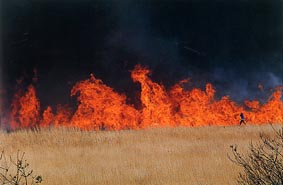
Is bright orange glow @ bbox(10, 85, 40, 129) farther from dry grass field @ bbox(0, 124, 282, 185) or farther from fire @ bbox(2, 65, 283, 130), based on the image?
dry grass field @ bbox(0, 124, 282, 185)

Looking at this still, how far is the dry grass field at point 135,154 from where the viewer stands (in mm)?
11500

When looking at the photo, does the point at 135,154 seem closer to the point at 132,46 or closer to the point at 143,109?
the point at 143,109

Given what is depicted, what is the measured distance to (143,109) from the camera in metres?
25.4

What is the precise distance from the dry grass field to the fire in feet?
17.0

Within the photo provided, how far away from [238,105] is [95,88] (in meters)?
8.75

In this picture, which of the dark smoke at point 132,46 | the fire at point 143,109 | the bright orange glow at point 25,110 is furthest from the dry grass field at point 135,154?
the dark smoke at point 132,46

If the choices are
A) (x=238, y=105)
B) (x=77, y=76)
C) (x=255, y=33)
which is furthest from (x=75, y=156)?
(x=255, y=33)

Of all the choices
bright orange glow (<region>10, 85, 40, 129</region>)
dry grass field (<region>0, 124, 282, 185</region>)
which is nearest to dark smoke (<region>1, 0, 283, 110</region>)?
bright orange glow (<region>10, 85, 40, 129</region>)

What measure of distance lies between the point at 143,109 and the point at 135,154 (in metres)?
10.8

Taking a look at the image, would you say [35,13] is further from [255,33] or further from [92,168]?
[92,168]

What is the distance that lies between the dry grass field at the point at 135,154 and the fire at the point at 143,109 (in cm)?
517

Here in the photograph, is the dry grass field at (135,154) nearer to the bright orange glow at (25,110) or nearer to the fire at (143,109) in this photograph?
the fire at (143,109)

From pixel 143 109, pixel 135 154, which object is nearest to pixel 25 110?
pixel 143 109

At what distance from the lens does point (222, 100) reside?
87.0ft
